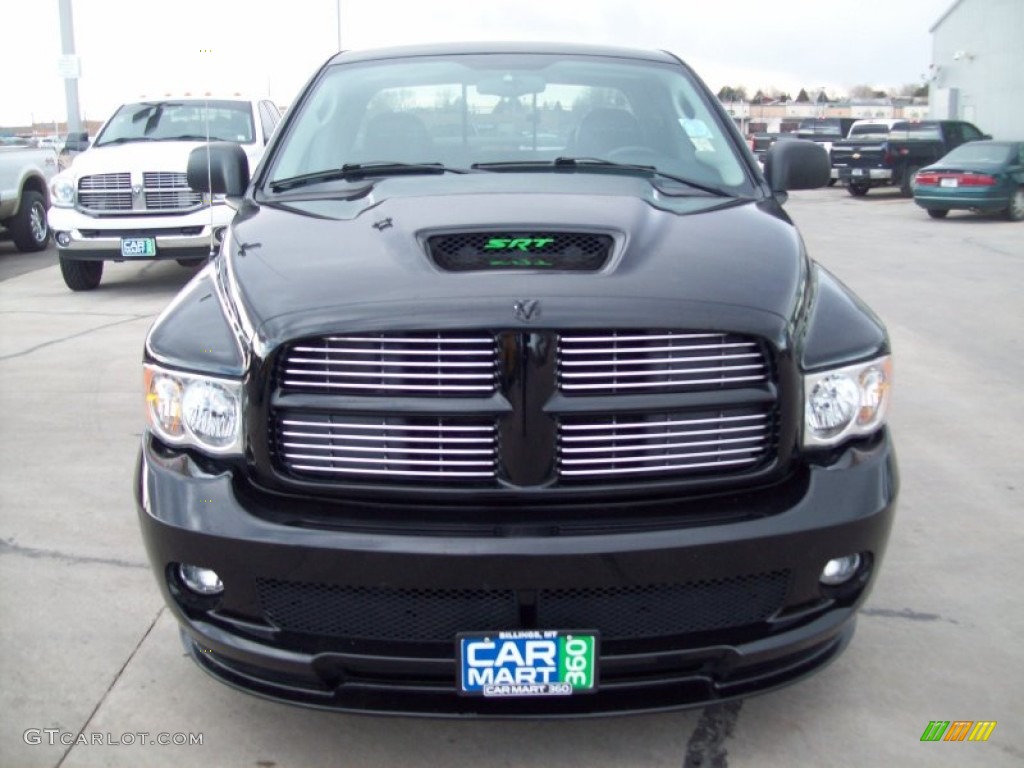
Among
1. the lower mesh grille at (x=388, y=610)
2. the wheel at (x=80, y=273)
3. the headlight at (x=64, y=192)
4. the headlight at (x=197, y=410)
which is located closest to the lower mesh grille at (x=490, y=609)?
the lower mesh grille at (x=388, y=610)

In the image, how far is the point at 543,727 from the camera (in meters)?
3.01

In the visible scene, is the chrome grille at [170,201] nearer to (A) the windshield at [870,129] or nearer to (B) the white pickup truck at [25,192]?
(B) the white pickup truck at [25,192]

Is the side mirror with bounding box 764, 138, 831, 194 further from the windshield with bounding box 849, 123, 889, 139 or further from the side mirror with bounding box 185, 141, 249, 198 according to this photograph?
the windshield with bounding box 849, 123, 889, 139

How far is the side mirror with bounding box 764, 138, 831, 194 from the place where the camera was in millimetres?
4191

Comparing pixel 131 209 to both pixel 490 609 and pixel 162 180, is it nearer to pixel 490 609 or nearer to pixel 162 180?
pixel 162 180

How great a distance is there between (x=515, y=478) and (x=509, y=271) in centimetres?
50

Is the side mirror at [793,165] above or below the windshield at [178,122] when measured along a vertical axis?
above

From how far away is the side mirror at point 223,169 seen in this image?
418 cm

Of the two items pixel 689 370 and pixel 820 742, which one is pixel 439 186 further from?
pixel 820 742

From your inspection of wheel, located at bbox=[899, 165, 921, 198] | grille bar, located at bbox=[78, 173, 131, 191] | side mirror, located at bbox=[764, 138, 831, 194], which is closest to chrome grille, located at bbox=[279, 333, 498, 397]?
side mirror, located at bbox=[764, 138, 831, 194]

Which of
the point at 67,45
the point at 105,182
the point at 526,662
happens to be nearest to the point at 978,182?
the point at 105,182

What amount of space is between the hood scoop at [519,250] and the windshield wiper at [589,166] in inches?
36.7

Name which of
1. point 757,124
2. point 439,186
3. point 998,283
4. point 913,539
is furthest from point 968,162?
point 757,124

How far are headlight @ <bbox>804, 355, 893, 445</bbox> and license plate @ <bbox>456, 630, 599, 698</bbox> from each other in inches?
29.8
